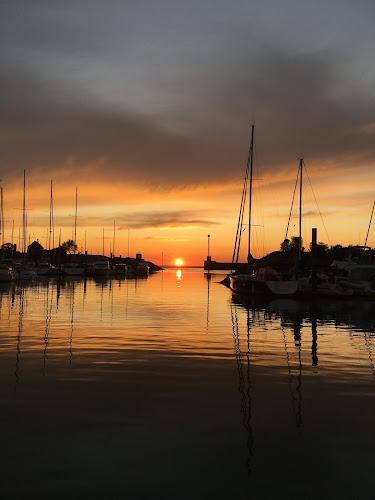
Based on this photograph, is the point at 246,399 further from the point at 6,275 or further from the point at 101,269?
the point at 101,269

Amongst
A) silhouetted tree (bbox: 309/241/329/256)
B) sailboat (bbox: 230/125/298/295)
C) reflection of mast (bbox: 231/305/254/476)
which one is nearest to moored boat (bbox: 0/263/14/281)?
sailboat (bbox: 230/125/298/295)

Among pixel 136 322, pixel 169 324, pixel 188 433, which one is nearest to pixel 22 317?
pixel 136 322

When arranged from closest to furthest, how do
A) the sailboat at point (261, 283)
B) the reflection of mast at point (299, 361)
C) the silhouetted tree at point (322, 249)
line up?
the reflection of mast at point (299, 361) → the sailboat at point (261, 283) → the silhouetted tree at point (322, 249)

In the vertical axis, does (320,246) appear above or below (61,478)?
above

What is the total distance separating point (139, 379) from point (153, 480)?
20.9 feet

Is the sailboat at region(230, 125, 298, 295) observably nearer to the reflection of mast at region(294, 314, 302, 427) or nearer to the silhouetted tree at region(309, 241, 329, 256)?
the reflection of mast at region(294, 314, 302, 427)

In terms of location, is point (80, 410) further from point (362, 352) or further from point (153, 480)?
point (362, 352)

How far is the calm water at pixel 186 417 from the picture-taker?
6730 millimetres

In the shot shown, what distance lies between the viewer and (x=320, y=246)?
145 m

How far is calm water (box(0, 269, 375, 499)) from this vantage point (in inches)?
265

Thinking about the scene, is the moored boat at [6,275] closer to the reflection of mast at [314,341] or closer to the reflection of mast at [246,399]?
the reflection of mast at [314,341]

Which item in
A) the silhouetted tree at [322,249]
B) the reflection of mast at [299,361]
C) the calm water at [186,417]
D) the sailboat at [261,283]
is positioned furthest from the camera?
the silhouetted tree at [322,249]

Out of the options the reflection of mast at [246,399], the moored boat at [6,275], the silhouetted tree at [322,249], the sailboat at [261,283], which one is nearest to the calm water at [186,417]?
the reflection of mast at [246,399]

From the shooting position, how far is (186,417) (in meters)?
9.66
